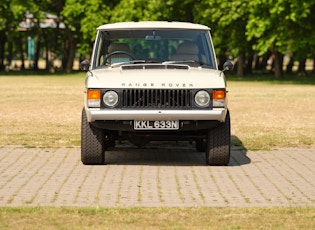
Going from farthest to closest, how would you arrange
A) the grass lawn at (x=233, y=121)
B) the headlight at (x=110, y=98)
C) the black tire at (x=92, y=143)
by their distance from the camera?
the grass lawn at (x=233, y=121) → the black tire at (x=92, y=143) → the headlight at (x=110, y=98)

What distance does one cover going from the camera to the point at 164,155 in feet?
47.1

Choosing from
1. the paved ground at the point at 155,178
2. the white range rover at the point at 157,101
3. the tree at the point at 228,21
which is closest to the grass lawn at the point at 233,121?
the paved ground at the point at 155,178

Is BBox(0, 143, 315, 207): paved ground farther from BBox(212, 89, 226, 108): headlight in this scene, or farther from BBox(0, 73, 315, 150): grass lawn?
BBox(0, 73, 315, 150): grass lawn

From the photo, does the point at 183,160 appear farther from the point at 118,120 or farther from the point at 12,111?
the point at 12,111

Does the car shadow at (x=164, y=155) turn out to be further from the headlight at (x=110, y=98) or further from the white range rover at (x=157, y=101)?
the headlight at (x=110, y=98)

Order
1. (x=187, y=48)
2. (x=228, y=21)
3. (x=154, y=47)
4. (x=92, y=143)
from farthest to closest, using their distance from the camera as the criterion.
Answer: (x=228, y=21) < (x=154, y=47) < (x=187, y=48) < (x=92, y=143)

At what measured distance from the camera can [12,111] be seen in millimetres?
24672

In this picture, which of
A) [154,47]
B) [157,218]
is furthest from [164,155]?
[157,218]

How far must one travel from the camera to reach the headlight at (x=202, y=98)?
12.4 meters

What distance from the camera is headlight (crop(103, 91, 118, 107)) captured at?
12422mm

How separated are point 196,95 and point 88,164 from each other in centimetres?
182

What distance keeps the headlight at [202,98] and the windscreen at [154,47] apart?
1.23 meters

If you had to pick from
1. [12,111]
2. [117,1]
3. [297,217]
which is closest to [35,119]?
[12,111]

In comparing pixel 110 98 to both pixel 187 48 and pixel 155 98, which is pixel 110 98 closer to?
pixel 155 98
